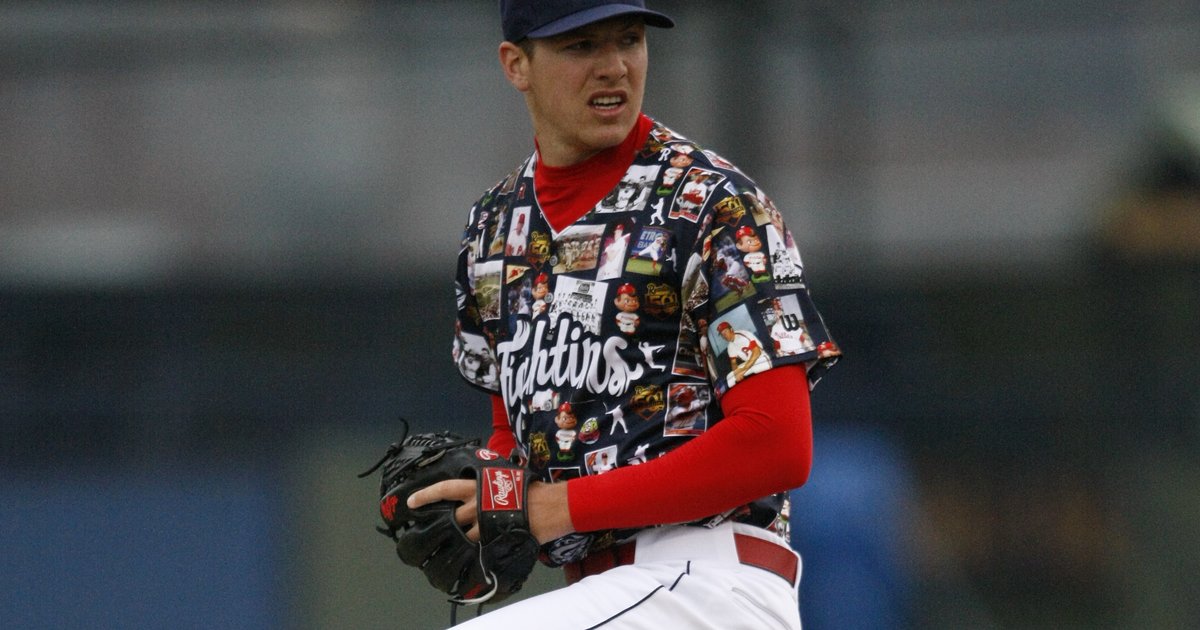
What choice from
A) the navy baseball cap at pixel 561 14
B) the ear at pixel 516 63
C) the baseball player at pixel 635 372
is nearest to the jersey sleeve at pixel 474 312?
the baseball player at pixel 635 372

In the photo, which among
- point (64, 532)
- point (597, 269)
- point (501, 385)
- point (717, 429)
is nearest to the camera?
point (717, 429)

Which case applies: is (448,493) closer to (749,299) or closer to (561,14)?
(749,299)

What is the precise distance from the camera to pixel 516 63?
2.50m

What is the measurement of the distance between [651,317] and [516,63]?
1.61 ft

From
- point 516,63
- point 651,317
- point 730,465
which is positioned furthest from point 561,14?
point 730,465

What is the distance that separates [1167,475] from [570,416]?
381 cm

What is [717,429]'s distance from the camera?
7.16ft

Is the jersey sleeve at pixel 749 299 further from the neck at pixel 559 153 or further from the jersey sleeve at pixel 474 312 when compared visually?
the jersey sleeve at pixel 474 312

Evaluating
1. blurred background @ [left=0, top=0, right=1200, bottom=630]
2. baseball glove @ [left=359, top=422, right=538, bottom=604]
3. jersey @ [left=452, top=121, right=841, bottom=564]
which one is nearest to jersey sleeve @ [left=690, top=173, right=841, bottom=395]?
jersey @ [left=452, top=121, right=841, bottom=564]

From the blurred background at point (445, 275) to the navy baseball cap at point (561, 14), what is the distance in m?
3.15

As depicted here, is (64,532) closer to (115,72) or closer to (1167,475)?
(115,72)

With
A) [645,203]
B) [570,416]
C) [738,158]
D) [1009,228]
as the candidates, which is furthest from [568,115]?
[1009,228]

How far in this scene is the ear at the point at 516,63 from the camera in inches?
97.3

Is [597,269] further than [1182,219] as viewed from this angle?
No
